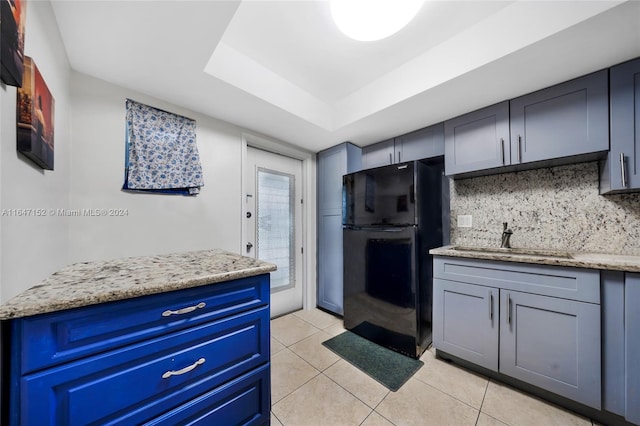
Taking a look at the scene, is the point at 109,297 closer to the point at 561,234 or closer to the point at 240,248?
the point at 240,248

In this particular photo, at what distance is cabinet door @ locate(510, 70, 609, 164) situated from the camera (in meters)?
1.43

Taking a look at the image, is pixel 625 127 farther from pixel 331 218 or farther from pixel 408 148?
pixel 331 218

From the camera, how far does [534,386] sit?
146cm

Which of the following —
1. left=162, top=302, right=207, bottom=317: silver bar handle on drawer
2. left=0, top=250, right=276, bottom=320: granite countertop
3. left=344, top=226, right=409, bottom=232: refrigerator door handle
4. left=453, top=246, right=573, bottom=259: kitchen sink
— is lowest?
left=162, top=302, right=207, bottom=317: silver bar handle on drawer

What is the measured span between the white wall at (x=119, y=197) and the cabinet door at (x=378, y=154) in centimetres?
172

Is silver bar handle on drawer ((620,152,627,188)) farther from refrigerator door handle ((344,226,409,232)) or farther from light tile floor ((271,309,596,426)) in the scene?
light tile floor ((271,309,596,426))

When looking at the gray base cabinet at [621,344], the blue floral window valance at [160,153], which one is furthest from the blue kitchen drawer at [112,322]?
the gray base cabinet at [621,344]

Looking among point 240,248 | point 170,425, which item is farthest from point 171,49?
point 170,425

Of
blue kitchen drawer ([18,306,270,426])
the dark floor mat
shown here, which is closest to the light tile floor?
the dark floor mat

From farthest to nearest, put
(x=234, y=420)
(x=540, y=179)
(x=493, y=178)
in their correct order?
(x=493, y=178), (x=540, y=179), (x=234, y=420)

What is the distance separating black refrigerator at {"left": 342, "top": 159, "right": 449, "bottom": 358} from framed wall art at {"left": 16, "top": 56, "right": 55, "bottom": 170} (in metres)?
2.11

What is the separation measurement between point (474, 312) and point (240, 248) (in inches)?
82.1

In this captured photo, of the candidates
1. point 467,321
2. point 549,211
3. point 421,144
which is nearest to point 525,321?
point 467,321

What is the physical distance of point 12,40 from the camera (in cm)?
69
